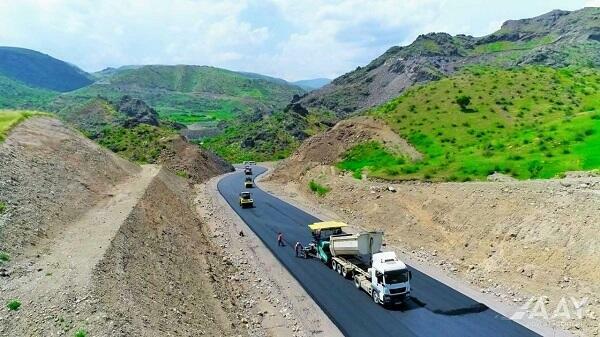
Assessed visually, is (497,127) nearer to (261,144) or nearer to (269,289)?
(269,289)

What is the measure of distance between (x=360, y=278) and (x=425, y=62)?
16104cm

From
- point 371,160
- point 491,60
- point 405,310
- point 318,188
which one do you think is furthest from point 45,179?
point 491,60

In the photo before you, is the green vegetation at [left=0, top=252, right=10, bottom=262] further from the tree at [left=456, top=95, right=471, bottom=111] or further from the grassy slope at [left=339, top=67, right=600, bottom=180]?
the tree at [left=456, top=95, right=471, bottom=111]

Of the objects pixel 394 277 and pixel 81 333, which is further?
pixel 394 277

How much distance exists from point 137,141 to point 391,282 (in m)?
89.7

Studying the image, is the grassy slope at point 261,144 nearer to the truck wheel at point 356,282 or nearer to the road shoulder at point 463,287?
the road shoulder at point 463,287

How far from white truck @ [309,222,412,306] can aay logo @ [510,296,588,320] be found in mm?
6413

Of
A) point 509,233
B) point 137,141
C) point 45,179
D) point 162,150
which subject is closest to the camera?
point 509,233

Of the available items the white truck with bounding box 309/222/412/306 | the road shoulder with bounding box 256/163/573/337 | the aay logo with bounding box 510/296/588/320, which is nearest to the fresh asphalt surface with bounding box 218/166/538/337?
the road shoulder with bounding box 256/163/573/337

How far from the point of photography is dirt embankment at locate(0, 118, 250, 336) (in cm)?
1880

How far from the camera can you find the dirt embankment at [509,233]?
2789 cm

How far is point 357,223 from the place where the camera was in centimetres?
5047

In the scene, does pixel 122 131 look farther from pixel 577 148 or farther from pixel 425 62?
pixel 425 62

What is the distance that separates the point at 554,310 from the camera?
25.9 meters
